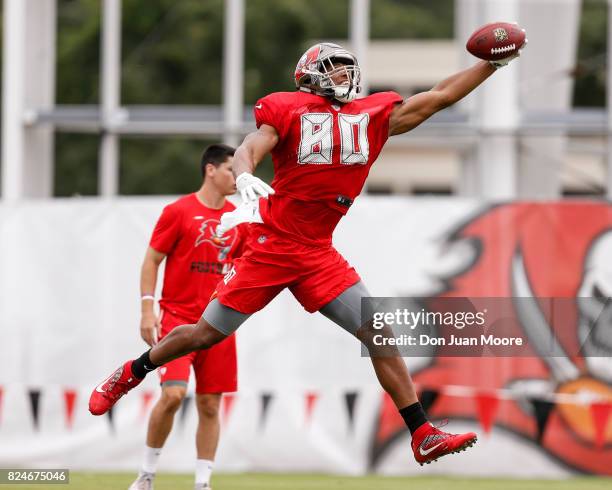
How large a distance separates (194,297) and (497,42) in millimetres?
2751

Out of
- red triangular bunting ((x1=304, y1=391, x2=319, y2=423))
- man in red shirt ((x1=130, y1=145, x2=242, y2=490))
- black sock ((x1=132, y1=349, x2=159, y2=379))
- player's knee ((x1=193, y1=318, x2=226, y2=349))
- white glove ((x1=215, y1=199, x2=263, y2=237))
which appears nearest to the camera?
white glove ((x1=215, y1=199, x2=263, y2=237))

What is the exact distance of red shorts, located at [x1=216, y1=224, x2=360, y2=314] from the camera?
7.64m

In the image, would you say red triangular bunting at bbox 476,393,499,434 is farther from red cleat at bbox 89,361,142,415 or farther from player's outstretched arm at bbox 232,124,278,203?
player's outstretched arm at bbox 232,124,278,203

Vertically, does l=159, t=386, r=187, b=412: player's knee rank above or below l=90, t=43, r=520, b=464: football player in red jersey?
below

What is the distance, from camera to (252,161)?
7316 mm

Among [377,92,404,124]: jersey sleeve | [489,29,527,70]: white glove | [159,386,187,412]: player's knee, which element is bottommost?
[159,386,187,412]: player's knee

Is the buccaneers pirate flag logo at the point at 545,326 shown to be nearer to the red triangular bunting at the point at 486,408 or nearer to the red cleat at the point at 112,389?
the red triangular bunting at the point at 486,408

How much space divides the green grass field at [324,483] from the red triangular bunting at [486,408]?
0.51 metres

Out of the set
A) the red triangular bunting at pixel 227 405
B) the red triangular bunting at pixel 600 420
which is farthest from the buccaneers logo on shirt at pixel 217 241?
the red triangular bunting at pixel 600 420

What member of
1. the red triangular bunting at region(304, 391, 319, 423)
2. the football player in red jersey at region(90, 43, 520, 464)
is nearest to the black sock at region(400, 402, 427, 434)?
the football player in red jersey at region(90, 43, 520, 464)

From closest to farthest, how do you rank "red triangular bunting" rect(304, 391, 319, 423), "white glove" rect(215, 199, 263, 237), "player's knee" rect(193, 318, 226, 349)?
"white glove" rect(215, 199, 263, 237) → "player's knee" rect(193, 318, 226, 349) → "red triangular bunting" rect(304, 391, 319, 423)

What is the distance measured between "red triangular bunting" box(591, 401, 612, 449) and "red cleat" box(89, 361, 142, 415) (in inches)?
192

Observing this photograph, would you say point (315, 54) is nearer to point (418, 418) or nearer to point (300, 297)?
point (300, 297)

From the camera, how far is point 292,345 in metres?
11.9
